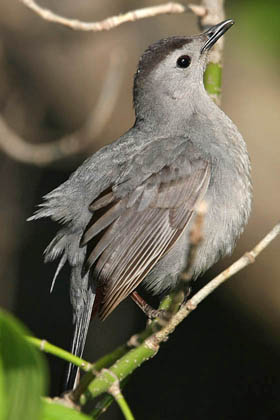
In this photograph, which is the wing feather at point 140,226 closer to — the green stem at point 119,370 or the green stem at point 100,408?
the green stem at point 119,370

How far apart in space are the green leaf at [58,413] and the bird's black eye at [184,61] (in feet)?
9.24

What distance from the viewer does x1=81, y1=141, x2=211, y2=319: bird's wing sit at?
3.65 metres

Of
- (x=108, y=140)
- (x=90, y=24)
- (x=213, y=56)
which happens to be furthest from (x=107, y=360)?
(x=108, y=140)

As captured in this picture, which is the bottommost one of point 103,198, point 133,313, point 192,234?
point 133,313

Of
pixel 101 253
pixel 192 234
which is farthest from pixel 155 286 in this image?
pixel 192 234

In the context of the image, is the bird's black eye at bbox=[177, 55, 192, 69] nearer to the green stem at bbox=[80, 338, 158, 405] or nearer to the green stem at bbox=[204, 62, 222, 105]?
the green stem at bbox=[204, 62, 222, 105]

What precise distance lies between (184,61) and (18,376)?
294cm

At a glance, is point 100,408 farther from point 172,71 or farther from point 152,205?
point 172,71

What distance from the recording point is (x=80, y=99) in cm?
809

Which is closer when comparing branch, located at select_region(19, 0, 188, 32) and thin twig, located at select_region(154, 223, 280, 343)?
thin twig, located at select_region(154, 223, 280, 343)

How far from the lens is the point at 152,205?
3.82 meters

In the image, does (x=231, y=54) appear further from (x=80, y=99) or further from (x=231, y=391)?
(x=231, y=391)

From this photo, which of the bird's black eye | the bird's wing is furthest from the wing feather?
the bird's black eye

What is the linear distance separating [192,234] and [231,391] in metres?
5.17
